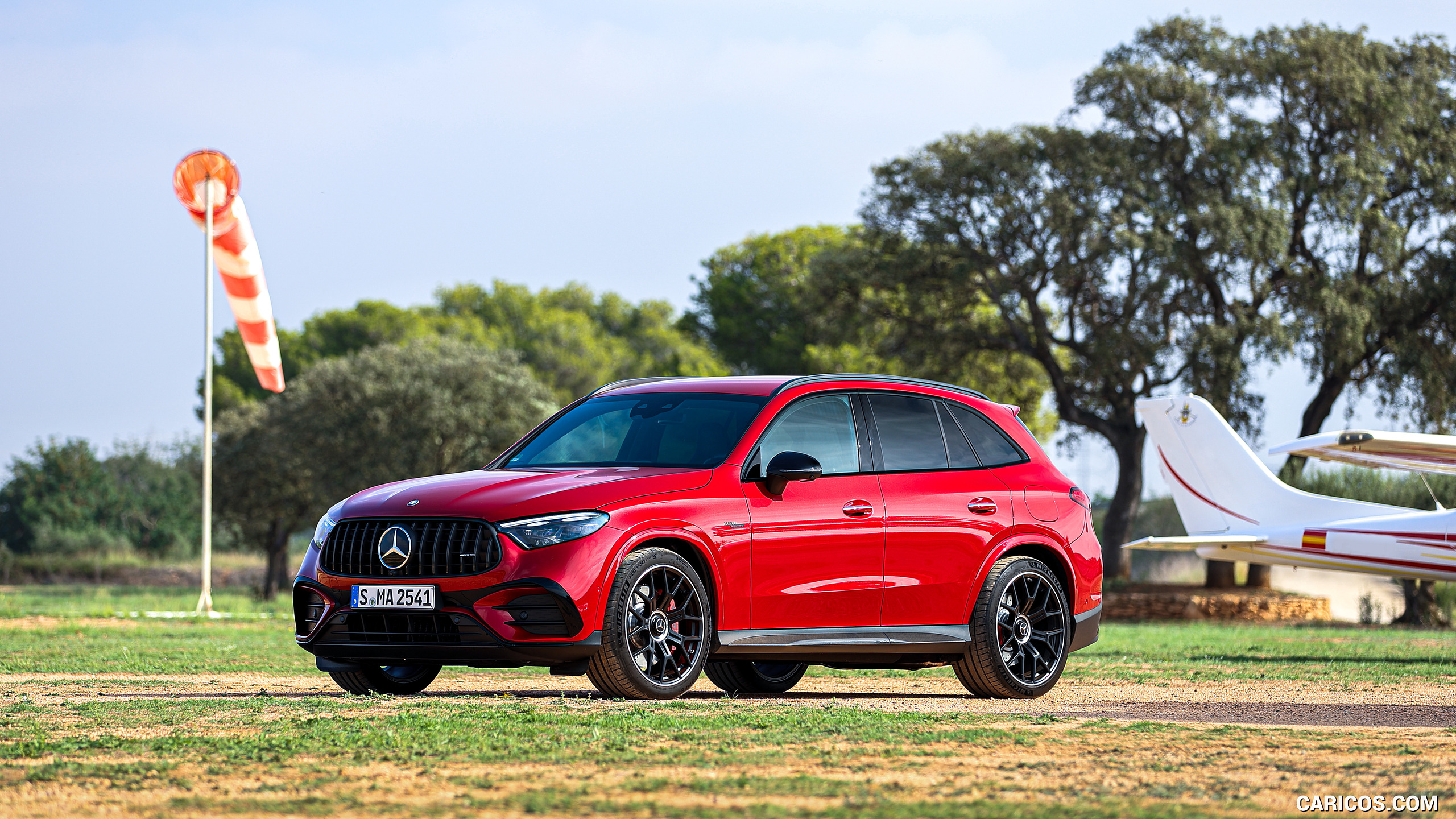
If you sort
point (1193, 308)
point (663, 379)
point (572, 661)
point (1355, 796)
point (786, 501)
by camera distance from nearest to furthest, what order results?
point (1355, 796), point (572, 661), point (786, 501), point (663, 379), point (1193, 308)

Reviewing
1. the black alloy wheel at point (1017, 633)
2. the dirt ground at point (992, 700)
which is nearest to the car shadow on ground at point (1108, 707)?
the dirt ground at point (992, 700)

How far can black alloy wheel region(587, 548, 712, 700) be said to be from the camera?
28.0ft

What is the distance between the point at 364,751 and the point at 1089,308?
34208 mm

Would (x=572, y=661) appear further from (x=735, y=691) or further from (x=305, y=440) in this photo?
(x=305, y=440)

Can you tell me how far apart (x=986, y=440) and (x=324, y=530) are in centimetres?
428

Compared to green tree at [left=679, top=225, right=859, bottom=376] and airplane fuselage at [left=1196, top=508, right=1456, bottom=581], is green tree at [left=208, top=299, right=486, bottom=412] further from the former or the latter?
airplane fuselage at [left=1196, top=508, right=1456, bottom=581]

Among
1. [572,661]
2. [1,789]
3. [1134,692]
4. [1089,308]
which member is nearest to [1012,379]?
[1089,308]

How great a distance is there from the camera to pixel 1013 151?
38938 millimetres

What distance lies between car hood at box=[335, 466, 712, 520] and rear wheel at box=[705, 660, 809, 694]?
2.01 m

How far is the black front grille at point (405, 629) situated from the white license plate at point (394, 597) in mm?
42

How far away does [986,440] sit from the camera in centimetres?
1070

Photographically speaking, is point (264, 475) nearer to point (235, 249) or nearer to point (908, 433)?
point (235, 249)

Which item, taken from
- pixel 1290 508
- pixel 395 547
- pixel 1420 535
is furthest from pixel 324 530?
pixel 1290 508

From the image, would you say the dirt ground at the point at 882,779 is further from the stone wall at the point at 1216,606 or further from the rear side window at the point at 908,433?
the stone wall at the point at 1216,606
